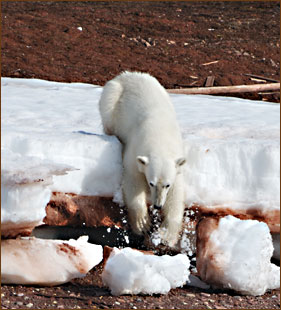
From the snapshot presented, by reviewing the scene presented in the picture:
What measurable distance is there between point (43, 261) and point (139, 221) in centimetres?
94

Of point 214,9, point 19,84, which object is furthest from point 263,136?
point 214,9

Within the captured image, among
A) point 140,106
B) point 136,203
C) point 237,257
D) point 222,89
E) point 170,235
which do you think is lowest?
point 170,235

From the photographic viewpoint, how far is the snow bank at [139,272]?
3727 millimetres

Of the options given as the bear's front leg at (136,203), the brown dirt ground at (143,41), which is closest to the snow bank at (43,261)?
the bear's front leg at (136,203)

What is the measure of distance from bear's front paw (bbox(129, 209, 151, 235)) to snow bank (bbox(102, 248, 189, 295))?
745 mm

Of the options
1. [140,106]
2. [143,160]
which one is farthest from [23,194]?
[140,106]

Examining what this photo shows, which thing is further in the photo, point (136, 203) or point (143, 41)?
point (143, 41)

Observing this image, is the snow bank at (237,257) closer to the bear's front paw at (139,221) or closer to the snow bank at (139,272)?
the snow bank at (139,272)

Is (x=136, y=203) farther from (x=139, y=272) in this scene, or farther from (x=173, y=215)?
(x=139, y=272)

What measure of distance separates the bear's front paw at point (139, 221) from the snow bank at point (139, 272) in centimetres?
75

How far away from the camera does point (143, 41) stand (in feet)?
40.5

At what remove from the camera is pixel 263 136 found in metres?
5.21

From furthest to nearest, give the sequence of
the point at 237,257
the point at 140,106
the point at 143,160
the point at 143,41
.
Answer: the point at 143,41
the point at 140,106
the point at 143,160
the point at 237,257

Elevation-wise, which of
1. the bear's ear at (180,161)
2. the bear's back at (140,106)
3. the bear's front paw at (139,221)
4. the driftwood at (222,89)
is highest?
the bear's back at (140,106)
